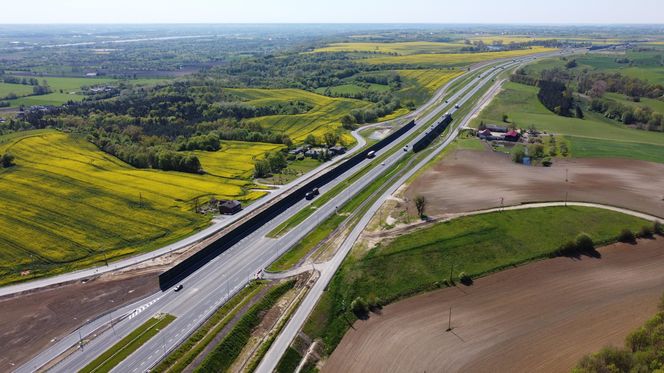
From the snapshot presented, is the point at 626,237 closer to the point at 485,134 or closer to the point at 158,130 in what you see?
the point at 485,134

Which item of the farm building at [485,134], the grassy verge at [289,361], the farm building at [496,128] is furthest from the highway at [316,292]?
the farm building at [496,128]

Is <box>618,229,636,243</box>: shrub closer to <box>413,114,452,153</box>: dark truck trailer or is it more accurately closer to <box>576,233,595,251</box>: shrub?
<box>576,233,595,251</box>: shrub

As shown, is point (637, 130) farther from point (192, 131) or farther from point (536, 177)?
point (192, 131)

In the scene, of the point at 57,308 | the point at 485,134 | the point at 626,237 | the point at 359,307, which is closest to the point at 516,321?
the point at 359,307

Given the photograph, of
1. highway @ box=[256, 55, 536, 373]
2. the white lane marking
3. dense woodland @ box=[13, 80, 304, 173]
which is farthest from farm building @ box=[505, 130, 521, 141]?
the white lane marking

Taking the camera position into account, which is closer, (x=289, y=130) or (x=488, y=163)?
(x=488, y=163)

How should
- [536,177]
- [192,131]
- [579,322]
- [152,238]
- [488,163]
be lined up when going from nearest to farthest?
[579,322]
[152,238]
[536,177]
[488,163]
[192,131]

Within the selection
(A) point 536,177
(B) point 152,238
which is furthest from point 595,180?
(B) point 152,238
